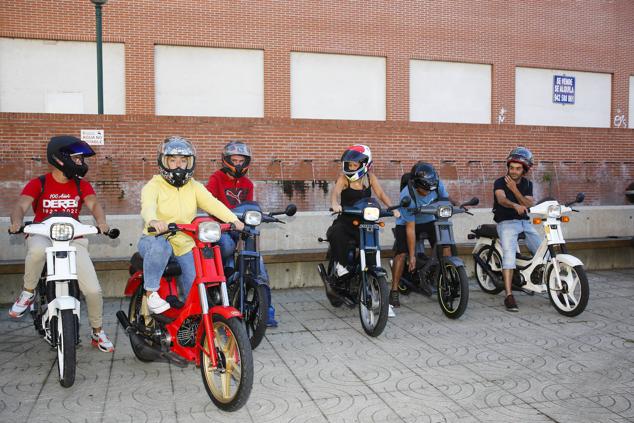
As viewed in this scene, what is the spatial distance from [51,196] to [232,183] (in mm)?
1815

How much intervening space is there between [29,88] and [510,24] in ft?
55.6

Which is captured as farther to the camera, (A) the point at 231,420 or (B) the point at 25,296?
(B) the point at 25,296

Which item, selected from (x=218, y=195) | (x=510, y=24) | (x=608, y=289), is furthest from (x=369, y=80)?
(x=218, y=195)

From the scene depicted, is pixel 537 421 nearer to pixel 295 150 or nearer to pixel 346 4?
pixel 295 150

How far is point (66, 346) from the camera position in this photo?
15.3ft

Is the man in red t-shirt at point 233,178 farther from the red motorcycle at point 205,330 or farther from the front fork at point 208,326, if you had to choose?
the front fork at point 208,326

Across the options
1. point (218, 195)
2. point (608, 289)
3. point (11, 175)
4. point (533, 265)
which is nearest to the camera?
point (218, 195)

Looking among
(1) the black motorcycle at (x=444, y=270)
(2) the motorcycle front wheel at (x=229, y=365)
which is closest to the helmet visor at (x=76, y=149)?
(2) the motorcycle front wheel at (x=229, y=365)

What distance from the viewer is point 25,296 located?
219 inches

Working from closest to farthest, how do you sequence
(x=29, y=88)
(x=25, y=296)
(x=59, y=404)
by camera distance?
(x=59, y=404) → (x=25, y=296) → (x=29, y=88)

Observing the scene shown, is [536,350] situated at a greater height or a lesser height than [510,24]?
lesser

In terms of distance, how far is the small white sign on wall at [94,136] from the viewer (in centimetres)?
1324

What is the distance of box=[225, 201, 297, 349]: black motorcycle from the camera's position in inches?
221

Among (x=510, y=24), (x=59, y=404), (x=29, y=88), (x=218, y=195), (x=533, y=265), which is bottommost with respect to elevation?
(x=59, y=404)
